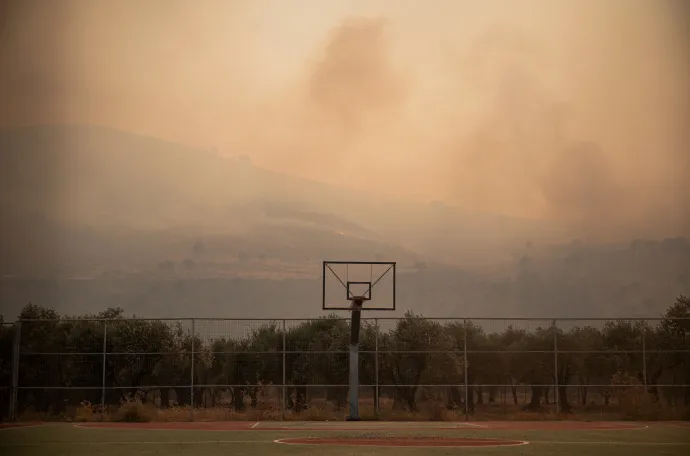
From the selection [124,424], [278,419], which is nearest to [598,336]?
[278,419]

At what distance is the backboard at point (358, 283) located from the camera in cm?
2752

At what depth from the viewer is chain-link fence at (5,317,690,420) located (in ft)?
87.8

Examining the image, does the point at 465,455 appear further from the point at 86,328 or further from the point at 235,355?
the point at 86,328

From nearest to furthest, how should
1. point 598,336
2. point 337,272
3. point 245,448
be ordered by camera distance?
1. point 245,448
2. point 337,272
3. point 598,336

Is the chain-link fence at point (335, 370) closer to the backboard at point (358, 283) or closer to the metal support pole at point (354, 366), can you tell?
the metal support pole at point (354, 366)

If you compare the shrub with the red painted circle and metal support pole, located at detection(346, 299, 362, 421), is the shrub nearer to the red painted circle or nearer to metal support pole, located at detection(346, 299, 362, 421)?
metal support pole, located at detection(346, 299, 362, 421)

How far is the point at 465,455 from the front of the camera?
629 inches

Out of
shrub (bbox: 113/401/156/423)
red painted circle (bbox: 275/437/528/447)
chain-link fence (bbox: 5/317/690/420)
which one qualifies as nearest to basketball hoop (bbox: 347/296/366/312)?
chain-link fence (bbox: 5/317/690/420)

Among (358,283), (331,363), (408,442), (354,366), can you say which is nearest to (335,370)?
(331,363)

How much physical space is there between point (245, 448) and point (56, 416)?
36.8 ft

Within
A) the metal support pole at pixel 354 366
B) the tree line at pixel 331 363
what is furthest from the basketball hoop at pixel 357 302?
the tree line at pixel 331 363

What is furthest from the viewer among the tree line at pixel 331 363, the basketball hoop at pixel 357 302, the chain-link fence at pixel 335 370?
the tree line at pixel 331 363

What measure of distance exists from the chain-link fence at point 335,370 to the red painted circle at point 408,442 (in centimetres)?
655

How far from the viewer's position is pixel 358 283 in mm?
27547
